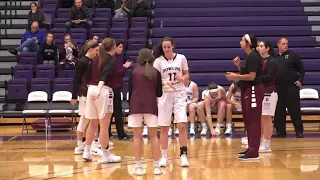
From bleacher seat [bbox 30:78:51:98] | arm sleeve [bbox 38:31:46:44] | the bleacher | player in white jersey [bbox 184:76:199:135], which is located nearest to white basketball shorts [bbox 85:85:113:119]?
player in white jersey [bbox 184:76:199:135]

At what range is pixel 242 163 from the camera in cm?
809

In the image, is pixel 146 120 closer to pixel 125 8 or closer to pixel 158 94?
pixel 158 94

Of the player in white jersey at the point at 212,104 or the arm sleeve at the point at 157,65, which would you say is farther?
the player in white jersey at the point at 212,104

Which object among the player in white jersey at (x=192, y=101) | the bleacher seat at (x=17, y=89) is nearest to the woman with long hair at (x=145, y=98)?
the player in white jersey at (x=192, y=101)

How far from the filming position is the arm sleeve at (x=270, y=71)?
28.9ft

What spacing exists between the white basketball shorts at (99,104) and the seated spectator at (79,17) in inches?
332

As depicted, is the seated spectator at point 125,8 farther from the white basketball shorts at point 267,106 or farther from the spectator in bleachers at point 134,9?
the white basketball shorts at point 267,106

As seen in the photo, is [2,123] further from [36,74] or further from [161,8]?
[161,8]

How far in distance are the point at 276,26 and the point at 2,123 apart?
26.7ft

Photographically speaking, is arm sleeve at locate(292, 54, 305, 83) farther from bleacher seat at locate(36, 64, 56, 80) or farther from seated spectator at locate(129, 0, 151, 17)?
seated spectator at locate(129, 0, 151, 17)

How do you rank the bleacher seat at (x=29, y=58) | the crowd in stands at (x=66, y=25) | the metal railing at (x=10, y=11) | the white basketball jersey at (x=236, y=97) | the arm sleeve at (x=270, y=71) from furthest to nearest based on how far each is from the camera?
the metal railing at (x=10, y=11), the bleacher seat at (x=29, y=58), the crowd in stands at (x=66, y=25), the white basketball jersey at (x=236, y=97), the arm sleeve at (x=270, y=71)

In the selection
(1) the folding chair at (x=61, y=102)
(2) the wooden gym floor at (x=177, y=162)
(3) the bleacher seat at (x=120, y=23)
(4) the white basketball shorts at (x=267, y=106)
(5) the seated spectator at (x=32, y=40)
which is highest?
(3) the bleacher seat at (x=120, y=23)

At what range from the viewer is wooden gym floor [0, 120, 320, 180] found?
718cm

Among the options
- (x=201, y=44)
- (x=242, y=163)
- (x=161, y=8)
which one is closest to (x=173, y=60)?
(x=242, y=163)
